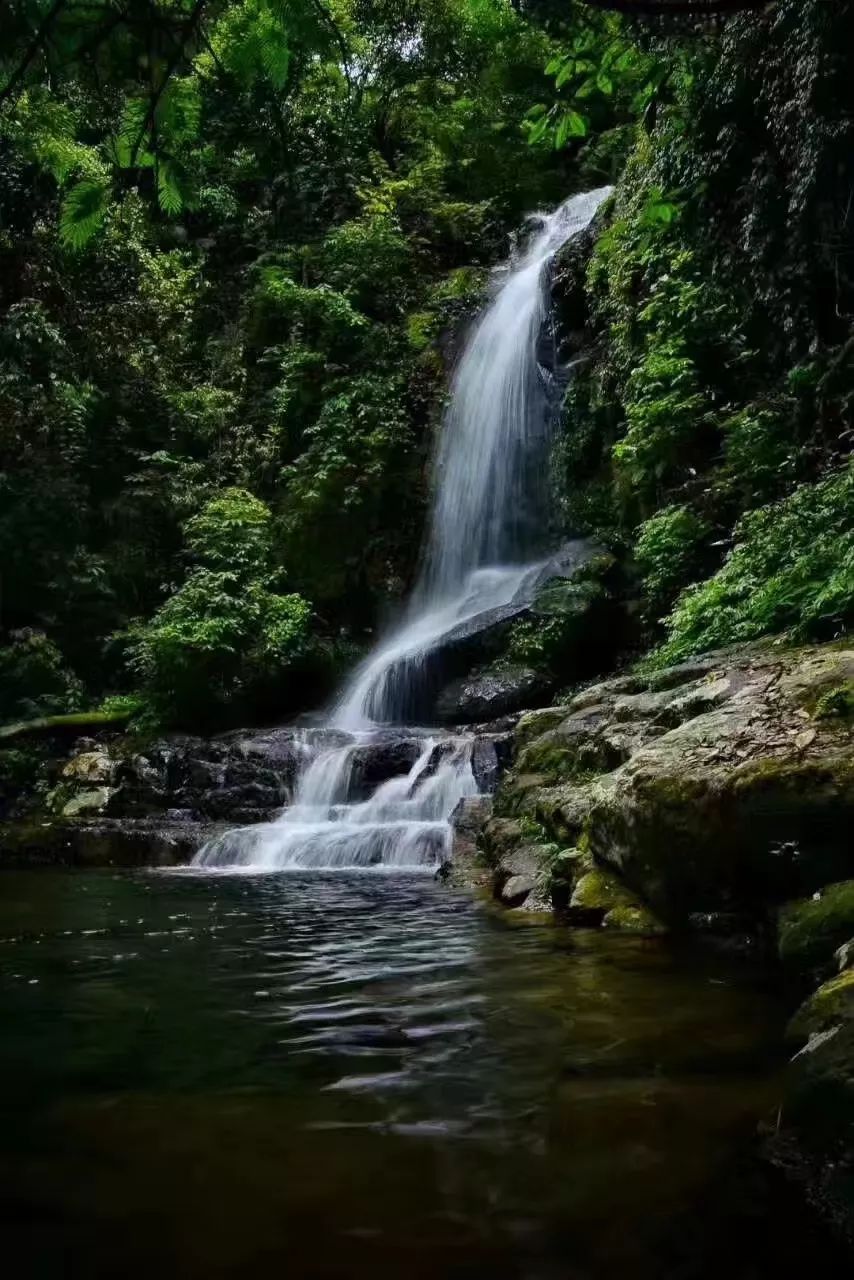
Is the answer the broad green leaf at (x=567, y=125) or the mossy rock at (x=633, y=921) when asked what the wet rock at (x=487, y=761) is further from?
the broad green leaf at (x=567, y=125)

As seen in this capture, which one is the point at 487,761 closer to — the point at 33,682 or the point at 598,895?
the point at 598,895

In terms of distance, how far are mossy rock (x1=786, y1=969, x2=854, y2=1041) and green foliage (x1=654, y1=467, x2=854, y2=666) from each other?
4.17m

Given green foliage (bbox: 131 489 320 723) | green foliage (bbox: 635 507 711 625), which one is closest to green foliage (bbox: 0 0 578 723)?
green foliage (bbox: 131 489 320 723)

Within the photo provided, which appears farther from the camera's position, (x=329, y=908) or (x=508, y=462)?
(x=508, y=462)

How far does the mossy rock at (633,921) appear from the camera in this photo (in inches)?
182

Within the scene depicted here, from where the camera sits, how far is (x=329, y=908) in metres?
6.13

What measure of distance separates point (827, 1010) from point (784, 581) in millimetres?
5566

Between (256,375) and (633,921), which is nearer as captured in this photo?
(633,921)

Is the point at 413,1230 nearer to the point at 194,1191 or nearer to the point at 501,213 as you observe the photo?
the point at 194,1191

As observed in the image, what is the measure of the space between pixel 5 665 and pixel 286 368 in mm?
8080

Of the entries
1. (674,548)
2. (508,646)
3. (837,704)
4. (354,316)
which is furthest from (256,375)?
(837,704)

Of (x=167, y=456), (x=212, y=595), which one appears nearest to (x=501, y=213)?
(x=167, y=456)

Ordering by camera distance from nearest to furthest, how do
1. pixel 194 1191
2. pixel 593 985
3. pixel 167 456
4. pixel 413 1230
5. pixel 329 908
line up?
1. pixel 413 1230
2. pixel 194 1191
3. pixel 593 985
4. pixel 329 908
5. pixel 167 456

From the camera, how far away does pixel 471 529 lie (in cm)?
1600
